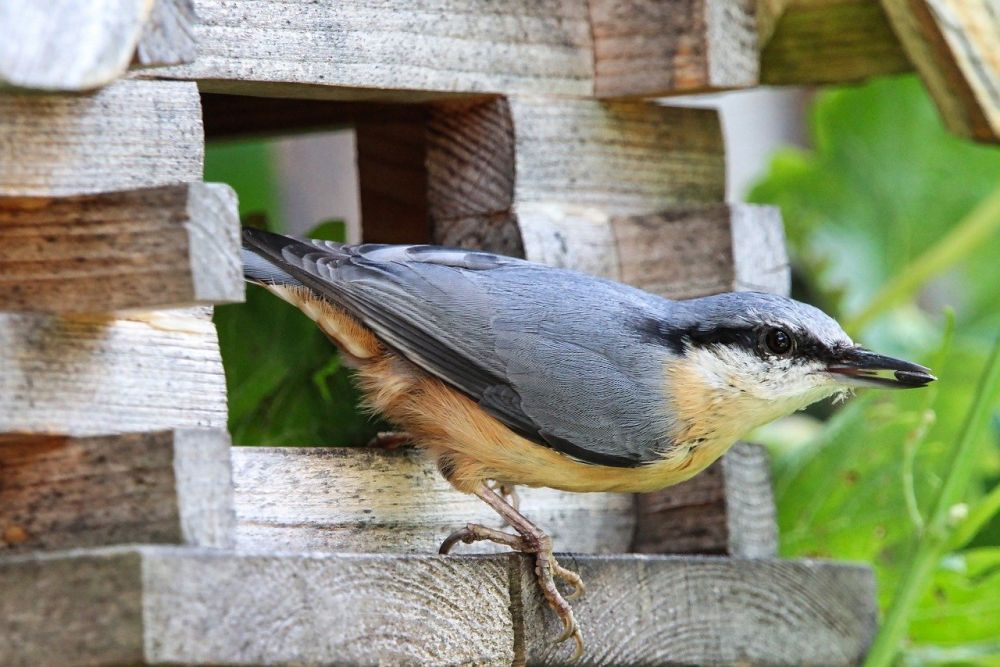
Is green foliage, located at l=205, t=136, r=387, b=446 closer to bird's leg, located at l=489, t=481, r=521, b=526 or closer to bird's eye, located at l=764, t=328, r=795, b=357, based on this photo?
bird's leg, located at l=489, t=481, r=521, b=526

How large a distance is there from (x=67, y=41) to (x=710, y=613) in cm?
156

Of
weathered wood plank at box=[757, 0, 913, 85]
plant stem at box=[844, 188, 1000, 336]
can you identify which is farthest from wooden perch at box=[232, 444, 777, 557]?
weathered wood plank at box=[757, 0, 913, 85]

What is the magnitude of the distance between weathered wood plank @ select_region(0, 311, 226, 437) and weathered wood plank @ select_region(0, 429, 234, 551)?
0.13ft

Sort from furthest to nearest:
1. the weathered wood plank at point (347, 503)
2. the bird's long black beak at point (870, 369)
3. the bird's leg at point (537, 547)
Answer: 1. the bird's long black beak at point (870, 369)
2. the bird's leg at point (537, 547)
3. the weathered wood plank at point (347, 503)

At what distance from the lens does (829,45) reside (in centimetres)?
309

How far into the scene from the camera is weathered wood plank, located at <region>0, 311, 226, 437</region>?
1.81 meters

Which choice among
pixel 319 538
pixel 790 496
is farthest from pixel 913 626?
pixel 319 538

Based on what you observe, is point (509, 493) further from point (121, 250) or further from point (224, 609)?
point (121, 250)

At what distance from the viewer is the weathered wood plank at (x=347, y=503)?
213cm

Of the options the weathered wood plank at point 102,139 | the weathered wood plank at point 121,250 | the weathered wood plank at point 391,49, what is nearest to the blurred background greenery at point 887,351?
the weathered wood plank at point 391,49

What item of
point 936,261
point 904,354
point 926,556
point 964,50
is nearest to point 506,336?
point 926,556

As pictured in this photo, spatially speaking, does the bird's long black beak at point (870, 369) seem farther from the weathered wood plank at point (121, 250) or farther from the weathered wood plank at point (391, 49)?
the weathered wood plank at point (121, 250)

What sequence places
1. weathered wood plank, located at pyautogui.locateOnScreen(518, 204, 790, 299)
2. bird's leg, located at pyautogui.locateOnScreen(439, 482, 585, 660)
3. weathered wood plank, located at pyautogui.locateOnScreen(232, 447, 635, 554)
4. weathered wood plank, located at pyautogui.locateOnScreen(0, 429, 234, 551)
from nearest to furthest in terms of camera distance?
weathered wood plank, located at pyautogui.locateOnScreen(0, 429, 234, 551), weathered wood plank, located at pyautogui.locateOnScreen(232, 447, 635, 554), bird's leg, located at pyautogui.locateOnScreen(439, 482, 585, 660), weathered wood plank, located at pyautogui.locateOnScreen(518, 204, 790, 299)

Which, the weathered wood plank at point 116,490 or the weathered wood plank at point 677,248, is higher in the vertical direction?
the weathered wood plank at point 677,248
